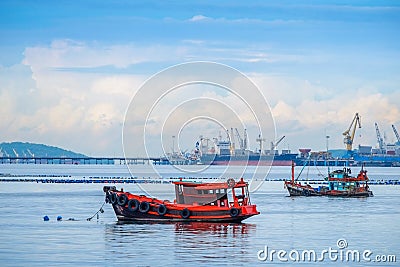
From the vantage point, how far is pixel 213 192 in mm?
62781

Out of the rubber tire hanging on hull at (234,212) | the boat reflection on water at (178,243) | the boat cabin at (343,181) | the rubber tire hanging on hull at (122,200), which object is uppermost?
the boat cabin at (343,181)

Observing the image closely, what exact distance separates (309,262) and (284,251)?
418cm

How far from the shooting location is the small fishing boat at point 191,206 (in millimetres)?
62469

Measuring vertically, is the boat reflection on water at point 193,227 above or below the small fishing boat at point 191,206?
A: below

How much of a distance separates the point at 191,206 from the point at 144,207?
3.34 m

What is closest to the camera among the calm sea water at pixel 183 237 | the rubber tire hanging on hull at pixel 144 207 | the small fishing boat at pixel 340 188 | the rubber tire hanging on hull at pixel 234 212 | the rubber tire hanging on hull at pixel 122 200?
the calm sea water at pixel 183 237

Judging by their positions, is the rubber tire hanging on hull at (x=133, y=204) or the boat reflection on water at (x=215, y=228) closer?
the boat reflection on water at (x=215, y=228)

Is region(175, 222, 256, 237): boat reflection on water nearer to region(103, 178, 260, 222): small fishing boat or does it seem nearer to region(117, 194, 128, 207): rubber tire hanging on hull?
region(103, 178, 260, 222): small fishing boat

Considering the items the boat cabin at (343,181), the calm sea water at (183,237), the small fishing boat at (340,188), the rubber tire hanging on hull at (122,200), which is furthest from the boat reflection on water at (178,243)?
the boat cabin at (343,181)

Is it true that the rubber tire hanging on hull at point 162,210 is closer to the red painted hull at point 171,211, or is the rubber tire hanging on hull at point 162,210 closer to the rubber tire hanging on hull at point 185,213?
the red painted hull at point 171,211

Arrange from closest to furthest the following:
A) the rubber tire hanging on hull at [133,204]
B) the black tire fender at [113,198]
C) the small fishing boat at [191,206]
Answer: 1. the small fishing boat at [191,206]
2. the rubber tire hanging on hull at [133,204]
3. the black tire fender at [113,198]

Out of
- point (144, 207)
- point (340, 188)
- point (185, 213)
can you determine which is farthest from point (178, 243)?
point (340, 188)

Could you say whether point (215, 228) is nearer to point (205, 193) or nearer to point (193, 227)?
point (193, 227)

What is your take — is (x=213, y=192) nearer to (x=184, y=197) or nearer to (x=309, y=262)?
(x=184, y=197)
